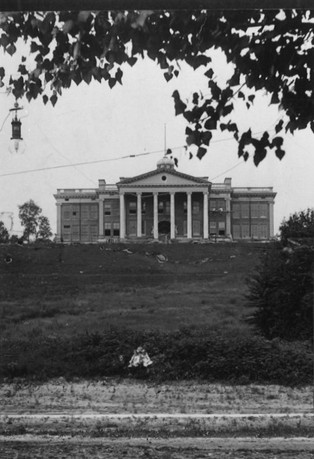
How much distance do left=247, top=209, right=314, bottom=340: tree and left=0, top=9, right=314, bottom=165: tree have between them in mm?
5205

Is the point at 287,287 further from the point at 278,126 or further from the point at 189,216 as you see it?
the point at 278,126

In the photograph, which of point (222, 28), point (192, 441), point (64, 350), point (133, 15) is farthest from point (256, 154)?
point (64, 350)

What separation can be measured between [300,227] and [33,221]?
4642 mm

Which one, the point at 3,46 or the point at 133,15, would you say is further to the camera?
the point at 3,46

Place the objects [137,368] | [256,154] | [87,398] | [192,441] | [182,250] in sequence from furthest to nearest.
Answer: [182,250]
[137,368]
[87,398]
[192,441]
[256,154]

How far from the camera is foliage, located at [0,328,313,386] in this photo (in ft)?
27.7

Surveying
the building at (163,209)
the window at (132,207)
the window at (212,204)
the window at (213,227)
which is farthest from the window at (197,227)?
the window at (132,207)

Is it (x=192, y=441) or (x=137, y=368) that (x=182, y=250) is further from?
(x=192, y=441)

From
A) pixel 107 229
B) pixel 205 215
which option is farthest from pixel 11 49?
pixel 205 215

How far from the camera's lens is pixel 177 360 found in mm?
8703

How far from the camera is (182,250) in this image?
13.6 meters

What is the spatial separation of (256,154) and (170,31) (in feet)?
3.53

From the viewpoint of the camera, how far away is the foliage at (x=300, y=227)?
9.87 m

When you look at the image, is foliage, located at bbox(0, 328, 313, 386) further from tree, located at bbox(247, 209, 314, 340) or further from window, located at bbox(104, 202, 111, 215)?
window, located at bbox(104, 202, 111, 215)
